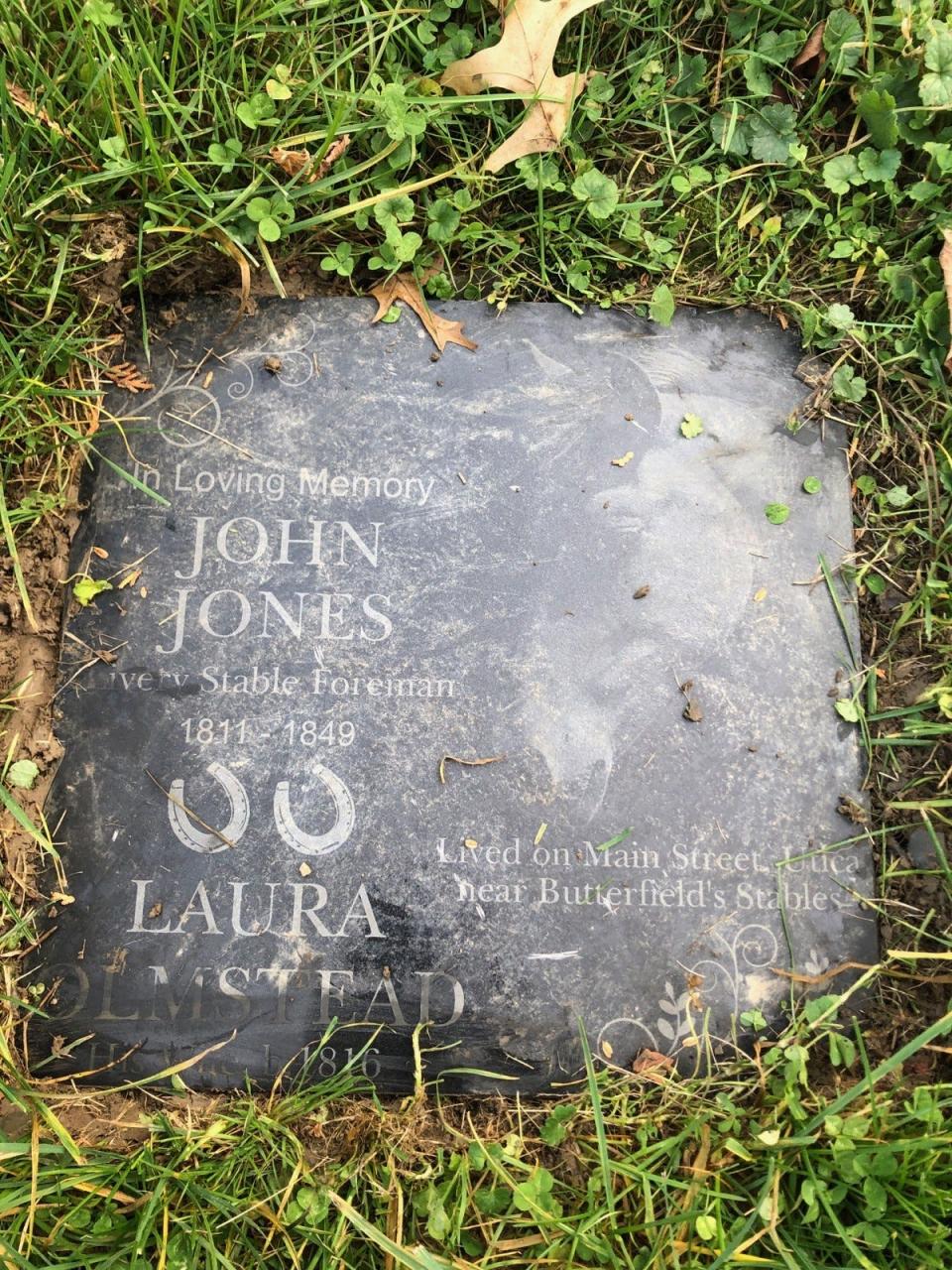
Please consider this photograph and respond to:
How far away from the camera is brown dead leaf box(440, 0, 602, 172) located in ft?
6.13

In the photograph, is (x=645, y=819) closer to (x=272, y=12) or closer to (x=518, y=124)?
(x=518, y=124)

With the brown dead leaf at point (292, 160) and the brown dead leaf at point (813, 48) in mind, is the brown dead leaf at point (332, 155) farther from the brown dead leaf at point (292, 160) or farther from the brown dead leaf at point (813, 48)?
the brown dead leaf at point (813, 48)

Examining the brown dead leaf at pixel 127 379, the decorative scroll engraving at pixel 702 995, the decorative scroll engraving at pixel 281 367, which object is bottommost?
the decorative scroll engraving at pixel 702 995

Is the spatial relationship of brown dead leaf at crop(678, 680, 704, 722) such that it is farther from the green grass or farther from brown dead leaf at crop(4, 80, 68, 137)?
brown dead leaf at crop(4, 80, 68, 137)

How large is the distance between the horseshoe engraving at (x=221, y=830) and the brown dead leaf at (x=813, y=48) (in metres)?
1.99

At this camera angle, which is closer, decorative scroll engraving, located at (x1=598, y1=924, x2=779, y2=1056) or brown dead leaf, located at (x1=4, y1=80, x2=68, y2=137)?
decorative scroll engraving, located at (x1=598, y1=924, x2=779, y2=1056)

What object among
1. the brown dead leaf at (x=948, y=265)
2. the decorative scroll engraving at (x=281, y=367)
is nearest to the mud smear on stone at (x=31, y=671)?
the decorative scroll engraving at (x=281, y=367)

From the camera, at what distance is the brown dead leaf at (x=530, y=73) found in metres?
1.87

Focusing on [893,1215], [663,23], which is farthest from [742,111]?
[893,1215]

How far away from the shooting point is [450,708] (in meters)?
1.76

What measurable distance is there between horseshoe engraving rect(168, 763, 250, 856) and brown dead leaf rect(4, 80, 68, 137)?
4.39 ft

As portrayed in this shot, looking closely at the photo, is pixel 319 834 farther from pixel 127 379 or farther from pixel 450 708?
pixel 127 379

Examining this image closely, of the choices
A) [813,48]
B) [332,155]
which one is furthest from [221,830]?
[813,48]

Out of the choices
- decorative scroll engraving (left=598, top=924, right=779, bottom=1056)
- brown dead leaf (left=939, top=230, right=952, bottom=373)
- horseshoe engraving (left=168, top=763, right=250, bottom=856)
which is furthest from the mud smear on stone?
brown dead leaf (left=939, top=230, right=952, bottom=373)
